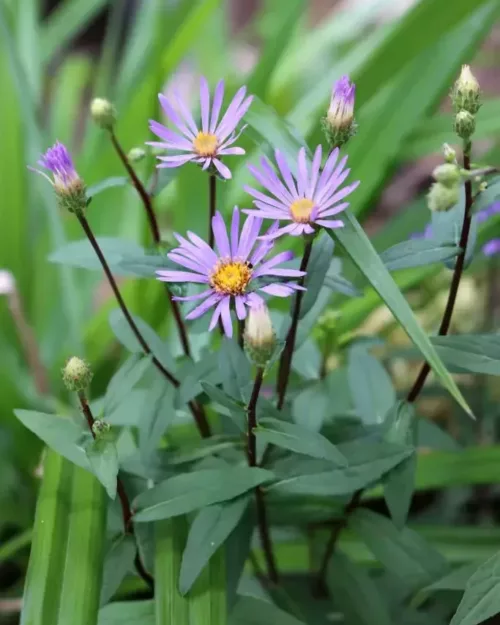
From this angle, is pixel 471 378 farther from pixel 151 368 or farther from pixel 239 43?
pixel 239 43

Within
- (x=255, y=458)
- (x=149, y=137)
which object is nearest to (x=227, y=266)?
(x=255, y=458)

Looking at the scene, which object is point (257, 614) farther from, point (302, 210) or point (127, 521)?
point (302, 210)

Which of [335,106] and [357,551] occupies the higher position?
[335,106]

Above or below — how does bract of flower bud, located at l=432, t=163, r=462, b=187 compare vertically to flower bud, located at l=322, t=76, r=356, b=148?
below

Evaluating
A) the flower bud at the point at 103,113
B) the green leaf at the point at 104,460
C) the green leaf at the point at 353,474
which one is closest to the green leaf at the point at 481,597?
the green leaf at the point at 353,474

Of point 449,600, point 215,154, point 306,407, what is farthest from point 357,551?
point 215,154

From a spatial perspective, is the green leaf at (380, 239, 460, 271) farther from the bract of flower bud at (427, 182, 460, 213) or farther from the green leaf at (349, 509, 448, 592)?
the green leaf at (349, 509, 448, 592)

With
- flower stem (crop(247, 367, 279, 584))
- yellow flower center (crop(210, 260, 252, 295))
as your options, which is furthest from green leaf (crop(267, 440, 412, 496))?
yellow flower center (crop(210, 260, 252, 295))
